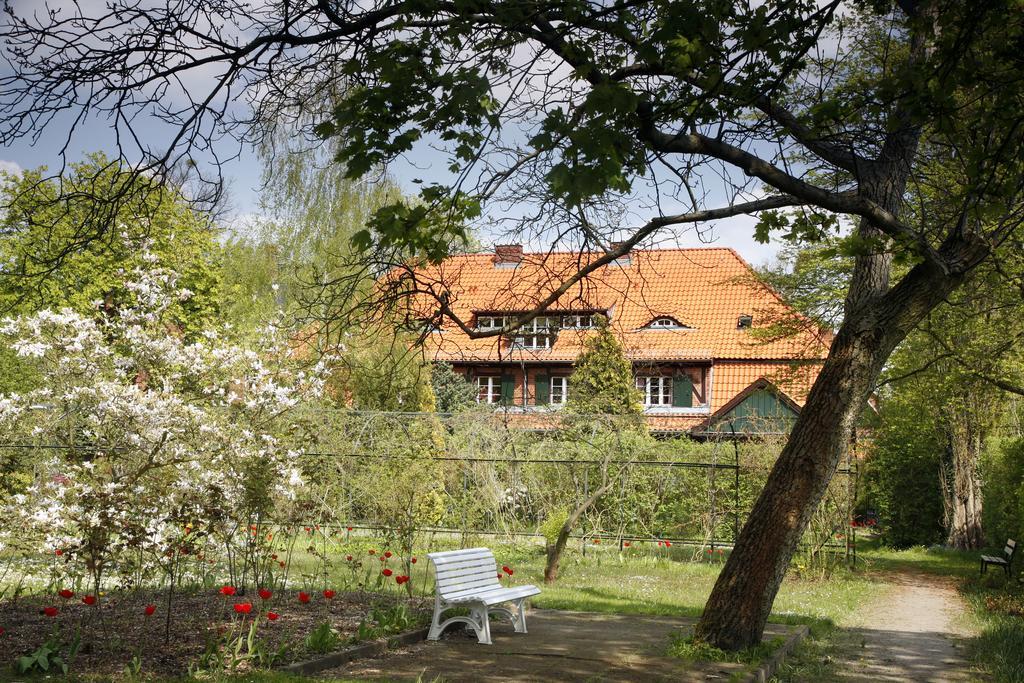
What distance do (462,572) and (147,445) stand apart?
3793 millimetres

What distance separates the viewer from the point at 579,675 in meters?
7.28

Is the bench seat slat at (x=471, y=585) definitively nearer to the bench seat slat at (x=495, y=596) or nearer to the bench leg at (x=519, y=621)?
the bench seat slat at (x=495, y=596)

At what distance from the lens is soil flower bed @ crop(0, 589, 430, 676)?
6668 mm

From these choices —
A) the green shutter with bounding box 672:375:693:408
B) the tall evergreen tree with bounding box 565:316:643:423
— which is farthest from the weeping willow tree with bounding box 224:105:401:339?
the green shutter with bounding box 672:375:693:408

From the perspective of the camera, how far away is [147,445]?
10242 mm

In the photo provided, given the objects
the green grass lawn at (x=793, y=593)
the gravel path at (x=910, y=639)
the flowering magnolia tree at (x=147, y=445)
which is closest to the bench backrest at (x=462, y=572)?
the green grass lawn at (x=793, y=593)

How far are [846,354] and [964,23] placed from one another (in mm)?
3235

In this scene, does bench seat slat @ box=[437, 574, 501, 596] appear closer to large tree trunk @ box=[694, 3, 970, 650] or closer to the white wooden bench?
the white wooden bench

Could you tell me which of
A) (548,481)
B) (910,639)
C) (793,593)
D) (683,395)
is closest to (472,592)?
(910,639)

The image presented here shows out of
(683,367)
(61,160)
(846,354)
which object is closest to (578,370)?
(683,367)

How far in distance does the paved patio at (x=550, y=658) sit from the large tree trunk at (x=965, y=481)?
14.8 metres

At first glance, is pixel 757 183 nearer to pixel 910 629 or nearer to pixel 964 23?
pixel 964 23

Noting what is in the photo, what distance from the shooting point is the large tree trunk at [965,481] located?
73.6 feet

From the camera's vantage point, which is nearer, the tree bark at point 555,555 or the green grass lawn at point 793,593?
the green grass lawn at point 793,593
